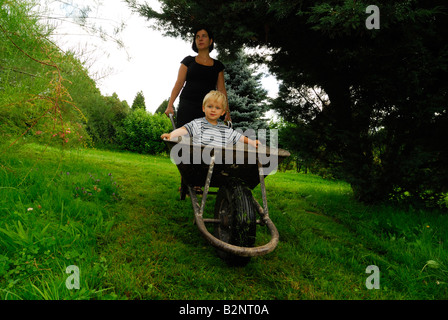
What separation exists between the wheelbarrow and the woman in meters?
1.26

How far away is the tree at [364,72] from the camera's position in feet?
8.22

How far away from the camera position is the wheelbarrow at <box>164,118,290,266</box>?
1.70 metres

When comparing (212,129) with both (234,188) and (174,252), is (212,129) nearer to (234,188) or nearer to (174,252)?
(234,188)

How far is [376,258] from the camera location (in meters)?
2.18

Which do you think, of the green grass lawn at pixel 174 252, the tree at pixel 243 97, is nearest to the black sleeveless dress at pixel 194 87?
the green grass lawn at pixel 174 252

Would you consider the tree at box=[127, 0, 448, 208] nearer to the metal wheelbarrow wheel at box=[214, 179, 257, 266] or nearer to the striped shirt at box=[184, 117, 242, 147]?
the striped shirt at box=[184, 117, 242, 147]

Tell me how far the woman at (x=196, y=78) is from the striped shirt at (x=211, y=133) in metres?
0.80

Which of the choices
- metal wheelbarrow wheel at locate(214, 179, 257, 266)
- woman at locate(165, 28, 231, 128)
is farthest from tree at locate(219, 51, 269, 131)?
metal wheelbarrow wheel at locate(214, 179, 257, 266)

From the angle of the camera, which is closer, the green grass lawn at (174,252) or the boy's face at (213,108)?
the green grass lawn at (174,252)

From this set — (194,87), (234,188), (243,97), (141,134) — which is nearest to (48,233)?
(234,188)

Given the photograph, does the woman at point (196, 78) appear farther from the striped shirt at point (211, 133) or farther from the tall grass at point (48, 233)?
the tall grass at point (48, 233)

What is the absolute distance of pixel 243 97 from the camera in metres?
15.0

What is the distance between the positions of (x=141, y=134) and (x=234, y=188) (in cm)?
1531

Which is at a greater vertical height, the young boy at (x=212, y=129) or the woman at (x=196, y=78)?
the woman at (x=196, y=78)
